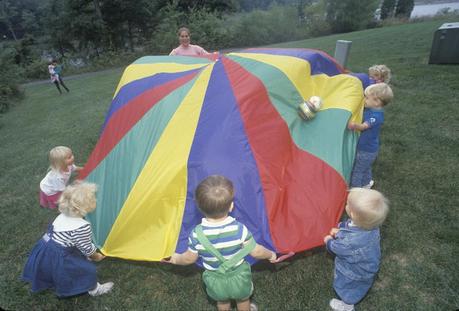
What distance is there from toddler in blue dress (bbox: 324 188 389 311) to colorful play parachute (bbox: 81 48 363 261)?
269 mm

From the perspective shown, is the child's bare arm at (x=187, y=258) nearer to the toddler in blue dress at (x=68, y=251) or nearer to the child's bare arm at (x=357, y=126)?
the toddler in blue dress at (x=68, y=251)

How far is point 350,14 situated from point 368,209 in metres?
26.0

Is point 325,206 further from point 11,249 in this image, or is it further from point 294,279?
point 11,249

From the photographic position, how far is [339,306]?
244cm

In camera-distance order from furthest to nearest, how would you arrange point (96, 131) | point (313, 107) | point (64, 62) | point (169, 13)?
point (169, 13) < point (64, 62) < point (96, 131) < point (313, 107)

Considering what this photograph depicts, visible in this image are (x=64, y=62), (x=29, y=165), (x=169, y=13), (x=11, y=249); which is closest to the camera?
(x=11, y=249)

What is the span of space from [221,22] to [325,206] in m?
19.5

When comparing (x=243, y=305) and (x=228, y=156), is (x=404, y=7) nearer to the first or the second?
(x=228, y=156)

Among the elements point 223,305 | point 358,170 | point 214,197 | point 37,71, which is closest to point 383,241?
point 358,170

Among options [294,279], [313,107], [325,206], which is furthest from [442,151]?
[294,279]

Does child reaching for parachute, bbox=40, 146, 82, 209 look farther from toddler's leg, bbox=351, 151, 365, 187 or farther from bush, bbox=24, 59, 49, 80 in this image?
bush, bbox=24, 59, 49, 80

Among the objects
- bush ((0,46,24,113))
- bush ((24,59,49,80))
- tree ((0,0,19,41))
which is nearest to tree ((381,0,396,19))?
bush ((24,59,49,80))

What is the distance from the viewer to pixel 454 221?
10.4 feet

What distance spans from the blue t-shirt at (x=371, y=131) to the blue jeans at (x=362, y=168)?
0.21 ft
